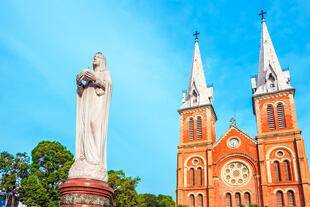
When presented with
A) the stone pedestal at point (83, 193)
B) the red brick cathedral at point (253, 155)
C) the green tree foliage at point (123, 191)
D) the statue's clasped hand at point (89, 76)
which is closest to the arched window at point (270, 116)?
the red brick cathedral at point (253, 155)

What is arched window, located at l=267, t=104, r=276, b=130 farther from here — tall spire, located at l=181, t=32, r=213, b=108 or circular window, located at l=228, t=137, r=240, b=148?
tall spire, located at l=181, t=32, r=213, b=108

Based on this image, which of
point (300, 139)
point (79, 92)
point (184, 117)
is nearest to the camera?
point (79, 92)

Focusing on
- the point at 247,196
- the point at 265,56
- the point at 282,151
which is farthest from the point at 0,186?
the point at 265,56

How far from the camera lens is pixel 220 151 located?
33000 millimetres

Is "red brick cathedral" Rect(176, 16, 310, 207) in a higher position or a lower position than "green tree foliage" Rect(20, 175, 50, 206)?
higher

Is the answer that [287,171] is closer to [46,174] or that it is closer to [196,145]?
[196,145]

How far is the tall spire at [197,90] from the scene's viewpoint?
37.2 meters

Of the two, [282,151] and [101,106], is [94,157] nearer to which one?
[101,106]

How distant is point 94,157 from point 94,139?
1.07 feet

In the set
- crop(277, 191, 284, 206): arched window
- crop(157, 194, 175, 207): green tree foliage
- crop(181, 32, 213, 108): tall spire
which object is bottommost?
crop(277, 191, 284, 206): arched window

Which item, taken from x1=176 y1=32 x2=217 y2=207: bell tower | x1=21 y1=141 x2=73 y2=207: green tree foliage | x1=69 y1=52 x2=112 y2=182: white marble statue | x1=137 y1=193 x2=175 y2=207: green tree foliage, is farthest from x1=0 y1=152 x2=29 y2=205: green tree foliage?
x1=137 y1=193 x2=175 y2=207: green tree foliage

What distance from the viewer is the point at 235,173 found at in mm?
31297

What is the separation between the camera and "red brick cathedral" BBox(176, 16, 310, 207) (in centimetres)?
2848

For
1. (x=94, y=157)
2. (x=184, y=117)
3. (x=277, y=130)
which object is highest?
(x=184, y=117)
